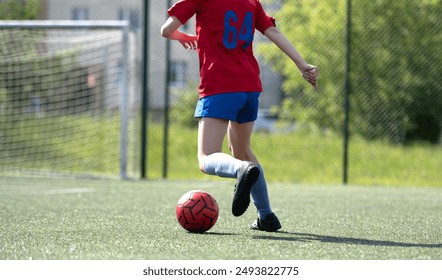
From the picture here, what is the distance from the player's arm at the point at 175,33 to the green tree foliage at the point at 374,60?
795 centimetres

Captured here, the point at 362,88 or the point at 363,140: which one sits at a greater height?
the point at 362,88

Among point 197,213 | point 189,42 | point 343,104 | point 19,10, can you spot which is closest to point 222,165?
point 197,213

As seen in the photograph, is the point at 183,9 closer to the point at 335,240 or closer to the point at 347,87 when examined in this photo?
the point at 335,240

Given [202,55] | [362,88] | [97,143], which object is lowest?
[97,143]

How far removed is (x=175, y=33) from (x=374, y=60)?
353 inches

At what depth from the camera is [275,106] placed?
15.8m

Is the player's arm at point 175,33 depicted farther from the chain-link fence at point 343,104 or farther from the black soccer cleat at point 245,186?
the chain-link fence at point 343,104

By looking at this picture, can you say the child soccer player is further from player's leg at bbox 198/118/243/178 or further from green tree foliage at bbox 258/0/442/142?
green tree foliage at bbox 258/0/442/142

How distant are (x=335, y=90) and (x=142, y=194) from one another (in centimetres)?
638

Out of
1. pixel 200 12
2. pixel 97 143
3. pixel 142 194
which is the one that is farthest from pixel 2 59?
pixel 200 12

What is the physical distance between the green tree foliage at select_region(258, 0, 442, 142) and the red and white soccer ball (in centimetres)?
823

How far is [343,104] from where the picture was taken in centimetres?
1392

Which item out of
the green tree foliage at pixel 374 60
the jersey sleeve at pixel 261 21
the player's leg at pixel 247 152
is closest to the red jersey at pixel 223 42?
the jersey sleeve at pixel 261 21

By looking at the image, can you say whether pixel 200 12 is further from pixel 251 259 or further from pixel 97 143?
pixel 97 143
